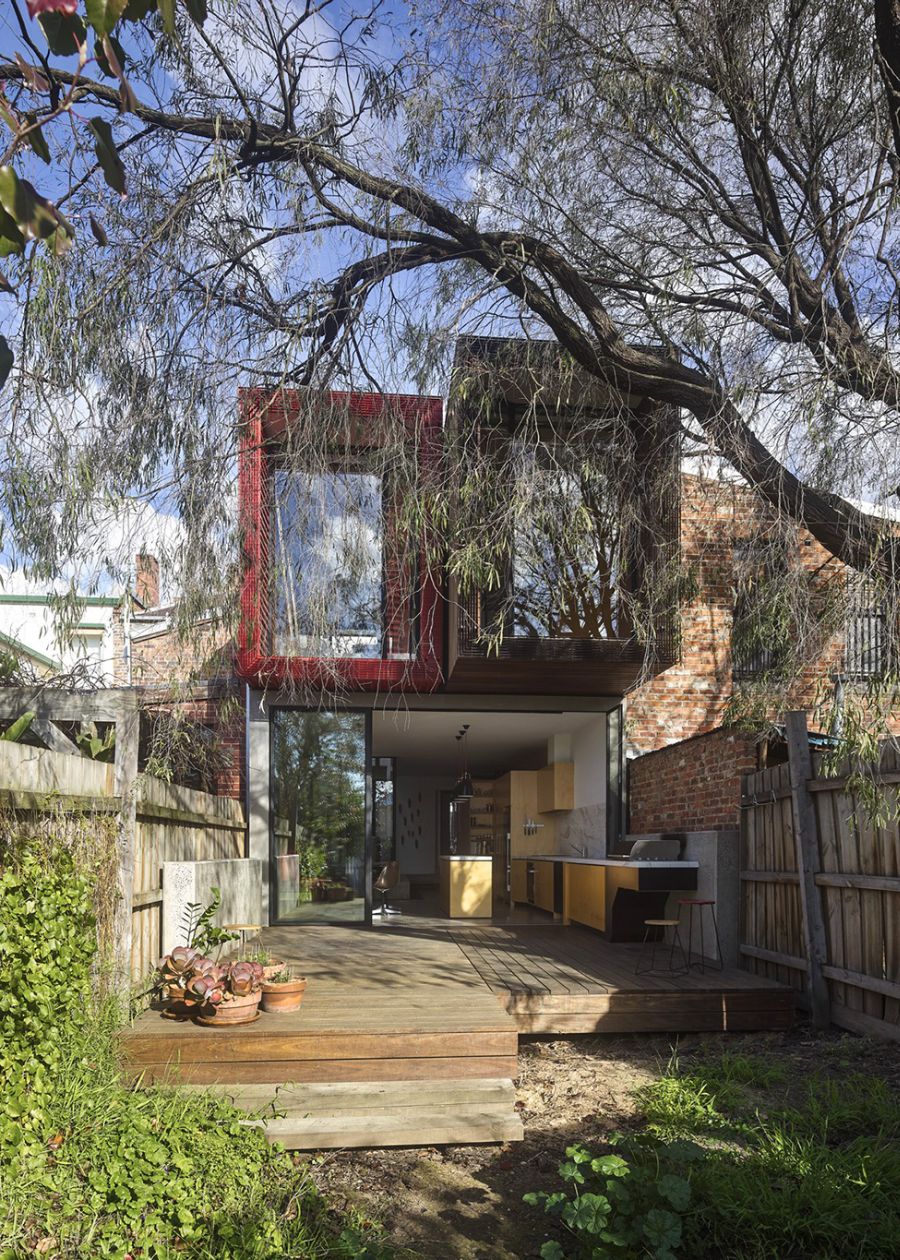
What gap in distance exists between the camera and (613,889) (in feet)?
30.5

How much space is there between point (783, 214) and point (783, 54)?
101cm

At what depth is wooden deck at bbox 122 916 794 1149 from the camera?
5.03m

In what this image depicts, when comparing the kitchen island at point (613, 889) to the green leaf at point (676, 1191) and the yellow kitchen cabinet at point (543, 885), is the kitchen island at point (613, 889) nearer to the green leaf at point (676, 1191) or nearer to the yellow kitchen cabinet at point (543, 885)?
the yellow kitchen cabinet at point (543, 885)

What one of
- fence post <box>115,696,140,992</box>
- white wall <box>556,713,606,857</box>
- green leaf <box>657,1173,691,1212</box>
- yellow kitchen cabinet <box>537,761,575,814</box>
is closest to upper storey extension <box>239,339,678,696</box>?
fence post <box>115,696,140,992</box>

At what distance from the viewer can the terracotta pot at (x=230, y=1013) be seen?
17.5 feet

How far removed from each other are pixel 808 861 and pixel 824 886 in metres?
0.17

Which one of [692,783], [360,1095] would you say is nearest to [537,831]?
[692,783]

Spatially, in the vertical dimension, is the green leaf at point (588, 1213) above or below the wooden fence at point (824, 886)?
below

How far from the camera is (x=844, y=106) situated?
235 inches

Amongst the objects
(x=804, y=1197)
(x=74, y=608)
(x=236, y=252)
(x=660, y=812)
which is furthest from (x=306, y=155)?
(x=660, y=812)

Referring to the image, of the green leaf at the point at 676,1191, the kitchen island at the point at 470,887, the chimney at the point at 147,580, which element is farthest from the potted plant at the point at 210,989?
the kitchen island at the point at 470,887

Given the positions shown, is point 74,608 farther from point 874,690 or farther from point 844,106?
point 844,106

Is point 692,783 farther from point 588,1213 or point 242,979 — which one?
point 588,1213

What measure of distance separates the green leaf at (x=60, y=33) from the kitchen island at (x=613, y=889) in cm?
744
